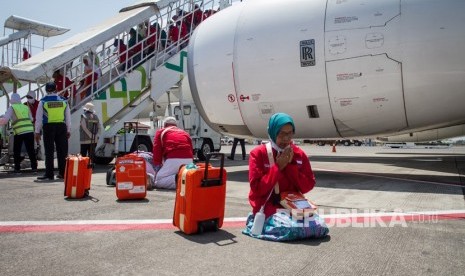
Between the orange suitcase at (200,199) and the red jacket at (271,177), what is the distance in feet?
1.11

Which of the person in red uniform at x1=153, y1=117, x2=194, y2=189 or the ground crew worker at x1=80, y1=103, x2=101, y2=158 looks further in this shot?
the ground crew worker at x1=80, y1=103, x2=101, y2=158

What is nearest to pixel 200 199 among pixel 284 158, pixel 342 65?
pixel 284 158

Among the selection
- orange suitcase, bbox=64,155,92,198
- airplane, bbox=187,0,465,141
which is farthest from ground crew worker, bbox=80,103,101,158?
orange suitcase, bbox=64,155,92,198

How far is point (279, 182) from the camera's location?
3473mm

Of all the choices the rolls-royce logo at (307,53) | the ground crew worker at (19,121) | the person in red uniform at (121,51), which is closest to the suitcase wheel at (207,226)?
the rolls-royce logo at (307,53)

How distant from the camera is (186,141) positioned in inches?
259

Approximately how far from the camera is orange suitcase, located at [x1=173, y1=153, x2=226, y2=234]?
3391mm

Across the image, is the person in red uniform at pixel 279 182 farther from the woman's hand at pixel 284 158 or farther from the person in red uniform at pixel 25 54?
the person in red uniform at pixel 25 54

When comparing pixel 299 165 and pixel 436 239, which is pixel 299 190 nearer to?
pixel 299 165

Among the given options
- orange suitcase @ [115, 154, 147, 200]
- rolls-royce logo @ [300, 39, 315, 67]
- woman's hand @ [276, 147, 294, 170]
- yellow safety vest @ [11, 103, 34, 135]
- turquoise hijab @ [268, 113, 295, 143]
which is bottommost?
orange suitcase @ [115, 154, 147, 200]

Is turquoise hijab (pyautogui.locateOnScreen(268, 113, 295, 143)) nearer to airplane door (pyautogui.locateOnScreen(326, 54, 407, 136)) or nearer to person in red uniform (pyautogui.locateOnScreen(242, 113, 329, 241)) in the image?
person in red uniform (pyautogui.locateOnScreen(242, 113, 329, 241))

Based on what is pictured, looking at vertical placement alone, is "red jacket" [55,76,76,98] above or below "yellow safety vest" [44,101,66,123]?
above

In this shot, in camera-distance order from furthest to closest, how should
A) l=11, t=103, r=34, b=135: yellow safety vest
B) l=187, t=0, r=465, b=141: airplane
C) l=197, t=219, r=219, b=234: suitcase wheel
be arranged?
l=11, t=103, r=34, b=135: yellow safety vest → l=187, t=0, r=465, b=141: airplane → l=197, t=219, r=219, b=234: suitcase wheel

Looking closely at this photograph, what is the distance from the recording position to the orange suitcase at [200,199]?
3391 mm
